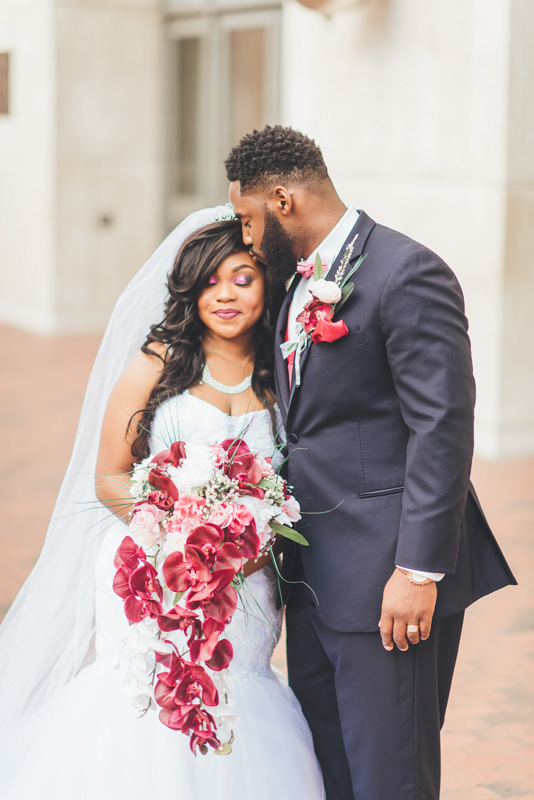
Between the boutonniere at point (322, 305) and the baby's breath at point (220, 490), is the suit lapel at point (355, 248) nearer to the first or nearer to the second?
the boutonniere at point (322, 305)

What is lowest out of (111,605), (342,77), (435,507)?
(111,605)

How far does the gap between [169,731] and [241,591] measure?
448mm

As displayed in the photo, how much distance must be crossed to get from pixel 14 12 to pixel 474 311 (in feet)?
25.6

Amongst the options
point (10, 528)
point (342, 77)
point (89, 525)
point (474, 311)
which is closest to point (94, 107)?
point (342, 77)

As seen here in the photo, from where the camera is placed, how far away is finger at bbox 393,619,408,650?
258cm

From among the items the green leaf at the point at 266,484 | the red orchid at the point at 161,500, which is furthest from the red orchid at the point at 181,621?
the green leaf at the point at 266,484

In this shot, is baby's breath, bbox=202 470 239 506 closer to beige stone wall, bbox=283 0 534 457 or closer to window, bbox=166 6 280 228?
beige stone wall, bbox=283 0 534 457

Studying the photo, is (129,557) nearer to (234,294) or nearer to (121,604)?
(121,604)

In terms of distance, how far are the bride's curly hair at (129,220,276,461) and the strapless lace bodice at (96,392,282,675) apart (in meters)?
0.04

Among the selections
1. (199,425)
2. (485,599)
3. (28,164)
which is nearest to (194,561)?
(199,425)

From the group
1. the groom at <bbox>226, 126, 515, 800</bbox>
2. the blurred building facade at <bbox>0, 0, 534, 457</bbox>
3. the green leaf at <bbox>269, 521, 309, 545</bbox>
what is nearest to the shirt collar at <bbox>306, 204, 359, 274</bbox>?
the groom at <bbox>226, 126, 515, 800</bbox>

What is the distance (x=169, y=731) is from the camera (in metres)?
3.02

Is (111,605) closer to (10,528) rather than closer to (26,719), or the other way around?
(26,719)

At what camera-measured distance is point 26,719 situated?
3.36 metres
